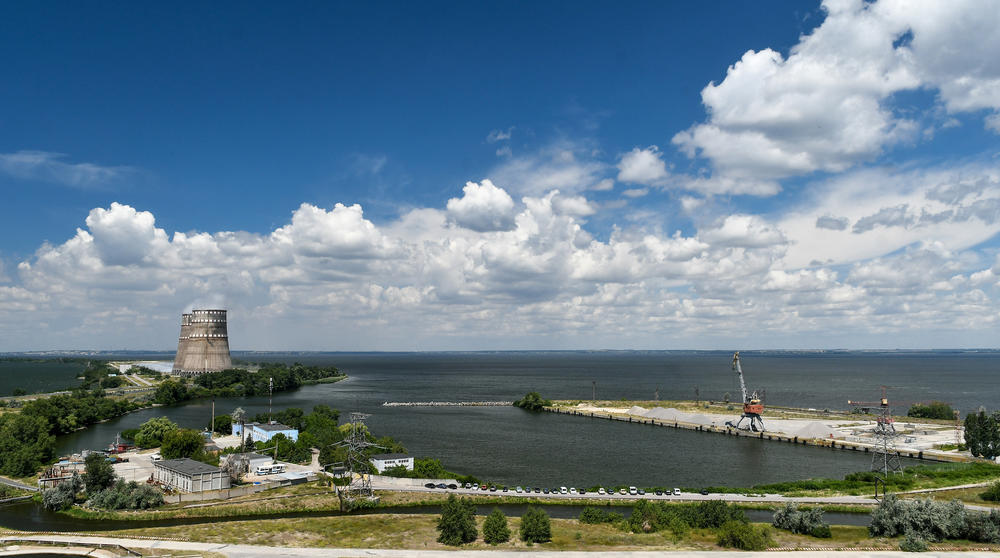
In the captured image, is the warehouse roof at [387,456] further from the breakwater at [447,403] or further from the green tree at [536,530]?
the breakwater at [447,403]

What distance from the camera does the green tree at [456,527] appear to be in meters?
45.7

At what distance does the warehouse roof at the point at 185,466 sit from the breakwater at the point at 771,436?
277 feet

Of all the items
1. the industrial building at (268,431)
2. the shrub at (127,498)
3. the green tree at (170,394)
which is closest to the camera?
the shrub at (127,498)

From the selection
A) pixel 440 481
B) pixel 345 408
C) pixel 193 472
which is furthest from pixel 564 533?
pixel 345 408

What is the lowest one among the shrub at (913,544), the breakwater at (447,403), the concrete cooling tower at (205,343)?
the breakwater at (447,403)

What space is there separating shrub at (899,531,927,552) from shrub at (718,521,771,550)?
8.98m

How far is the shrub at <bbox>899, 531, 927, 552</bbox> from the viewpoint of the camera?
42.4 meters

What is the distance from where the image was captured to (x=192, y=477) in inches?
2347

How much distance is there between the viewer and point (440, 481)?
64.8 m

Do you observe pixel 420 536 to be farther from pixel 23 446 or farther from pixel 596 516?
pixel 23 446

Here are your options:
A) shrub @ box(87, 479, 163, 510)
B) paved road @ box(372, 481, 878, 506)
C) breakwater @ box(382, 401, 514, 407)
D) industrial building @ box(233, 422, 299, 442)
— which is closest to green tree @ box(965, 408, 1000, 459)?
paved road @ box(372, 481, 878, 506)

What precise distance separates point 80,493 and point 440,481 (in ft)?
118

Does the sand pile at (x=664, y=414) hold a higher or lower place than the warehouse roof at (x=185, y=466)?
lower

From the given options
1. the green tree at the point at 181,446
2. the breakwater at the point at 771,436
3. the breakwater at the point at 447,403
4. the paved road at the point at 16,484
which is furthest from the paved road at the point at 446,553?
the breakwater at the point at 447,403
